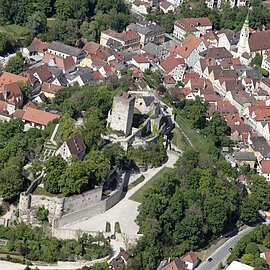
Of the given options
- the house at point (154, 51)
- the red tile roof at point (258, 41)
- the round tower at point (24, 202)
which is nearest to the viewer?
the round tower at point (24, 202)

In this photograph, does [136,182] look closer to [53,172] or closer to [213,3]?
[53,172]

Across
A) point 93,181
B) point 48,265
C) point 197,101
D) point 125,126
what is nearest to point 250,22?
point 197,101

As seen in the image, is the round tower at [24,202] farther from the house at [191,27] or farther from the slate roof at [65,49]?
the house at [191,27]

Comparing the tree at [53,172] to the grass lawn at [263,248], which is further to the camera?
the grass lawn at [263,248]

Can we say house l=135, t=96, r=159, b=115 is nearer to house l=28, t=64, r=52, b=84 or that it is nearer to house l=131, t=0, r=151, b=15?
house l=28, t=64, r=52, b=84

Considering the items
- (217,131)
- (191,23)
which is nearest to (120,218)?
(217,131)

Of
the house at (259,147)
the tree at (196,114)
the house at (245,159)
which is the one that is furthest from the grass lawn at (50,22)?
the house at (245,159)

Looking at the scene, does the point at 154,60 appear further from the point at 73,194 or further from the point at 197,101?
the point at 73,194
